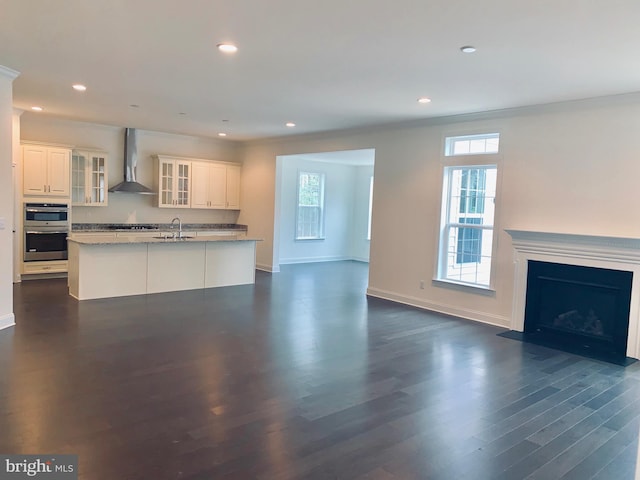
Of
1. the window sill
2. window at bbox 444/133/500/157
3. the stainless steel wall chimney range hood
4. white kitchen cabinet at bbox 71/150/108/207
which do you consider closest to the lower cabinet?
white kitchen cabinet at bbox 71/150/108/207

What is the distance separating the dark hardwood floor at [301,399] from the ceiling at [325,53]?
2681mm

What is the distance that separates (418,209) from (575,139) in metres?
2.27

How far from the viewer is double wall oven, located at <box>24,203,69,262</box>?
7547 millimetres

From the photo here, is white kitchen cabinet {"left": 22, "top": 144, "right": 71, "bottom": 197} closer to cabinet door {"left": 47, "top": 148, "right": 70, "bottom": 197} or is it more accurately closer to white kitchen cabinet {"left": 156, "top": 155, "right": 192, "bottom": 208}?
cabinet door {"left": 47, "top": 148, "right": 70, "bottom": 197}

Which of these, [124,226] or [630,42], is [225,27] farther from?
[124,226]

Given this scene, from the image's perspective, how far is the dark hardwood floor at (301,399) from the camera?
264 centimetres

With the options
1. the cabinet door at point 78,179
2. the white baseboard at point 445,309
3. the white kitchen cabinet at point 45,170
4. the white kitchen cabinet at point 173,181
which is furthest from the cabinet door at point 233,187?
the white baseboard at point 445,309

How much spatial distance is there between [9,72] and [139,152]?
15.0 feet

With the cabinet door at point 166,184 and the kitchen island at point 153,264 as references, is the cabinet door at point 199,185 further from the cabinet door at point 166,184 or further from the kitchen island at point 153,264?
the kitchen island at point 153,264

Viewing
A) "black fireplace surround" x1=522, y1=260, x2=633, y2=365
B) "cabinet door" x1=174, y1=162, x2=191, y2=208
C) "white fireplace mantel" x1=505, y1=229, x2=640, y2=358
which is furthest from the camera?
"cabinet door" x1=174, y1=162, x2=191, y2=208

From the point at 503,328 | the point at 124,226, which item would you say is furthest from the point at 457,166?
the point at 124,226

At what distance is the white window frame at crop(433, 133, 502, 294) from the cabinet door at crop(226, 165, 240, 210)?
17.2ft

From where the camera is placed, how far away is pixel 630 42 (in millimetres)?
3412

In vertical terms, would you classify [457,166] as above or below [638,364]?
above
